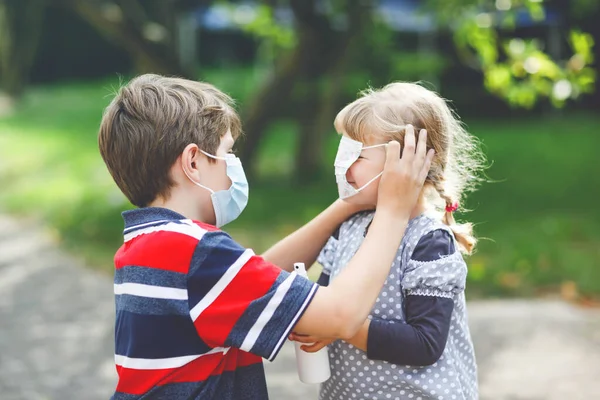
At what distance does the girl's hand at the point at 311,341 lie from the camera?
2.00 meters

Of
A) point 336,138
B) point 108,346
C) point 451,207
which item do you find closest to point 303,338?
point 451,207

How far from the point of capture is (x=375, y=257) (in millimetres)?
1911

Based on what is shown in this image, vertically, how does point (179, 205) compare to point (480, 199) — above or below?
below

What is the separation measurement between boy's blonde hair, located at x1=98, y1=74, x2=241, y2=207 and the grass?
12.4 ft

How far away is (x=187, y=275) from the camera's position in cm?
185

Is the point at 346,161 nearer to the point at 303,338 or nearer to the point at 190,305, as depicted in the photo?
the point at 303,338

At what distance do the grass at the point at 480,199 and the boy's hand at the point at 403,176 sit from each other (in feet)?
12.5

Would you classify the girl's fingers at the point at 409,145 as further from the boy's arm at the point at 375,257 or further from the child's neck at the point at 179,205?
the child's neck at the point at 179,205

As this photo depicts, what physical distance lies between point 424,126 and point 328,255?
19.4 inches

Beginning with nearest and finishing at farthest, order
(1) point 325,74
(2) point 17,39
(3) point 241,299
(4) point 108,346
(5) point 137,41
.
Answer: (3) point 241,299 < (4) point 108,346 < (5) point 137,41 < (1) point 325,74 < (2) point 17,39

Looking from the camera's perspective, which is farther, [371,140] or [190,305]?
[371,140]

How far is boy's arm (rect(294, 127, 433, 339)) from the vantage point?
73.0 inches

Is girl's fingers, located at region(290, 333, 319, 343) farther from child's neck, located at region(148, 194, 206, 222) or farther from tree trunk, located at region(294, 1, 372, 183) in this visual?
tree trunk, located at region(294, 1, 372, 183)

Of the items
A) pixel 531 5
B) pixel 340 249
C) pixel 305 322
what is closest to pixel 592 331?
pixel 531 5
